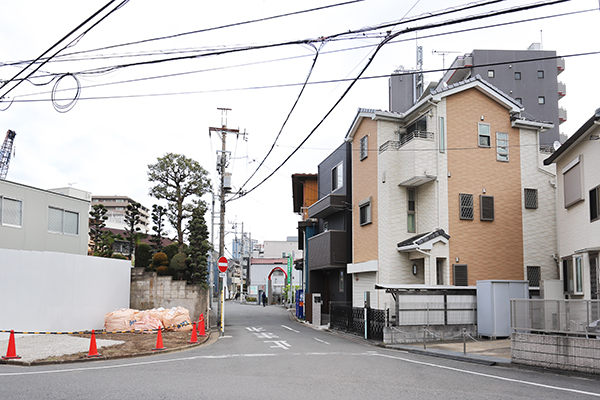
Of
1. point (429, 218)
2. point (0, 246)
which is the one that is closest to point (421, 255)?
point (429, 218)

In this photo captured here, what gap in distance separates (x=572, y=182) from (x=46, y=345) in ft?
58.5

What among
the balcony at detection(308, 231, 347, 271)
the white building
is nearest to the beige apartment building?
the balcony at detection(308, 231, 347, 271)

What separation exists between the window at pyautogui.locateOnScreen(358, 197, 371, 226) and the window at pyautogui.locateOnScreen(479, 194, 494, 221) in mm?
5113

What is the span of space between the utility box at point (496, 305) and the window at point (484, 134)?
23.5 feet

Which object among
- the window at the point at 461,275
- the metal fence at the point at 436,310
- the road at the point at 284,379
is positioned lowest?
the road at the point at 284,379

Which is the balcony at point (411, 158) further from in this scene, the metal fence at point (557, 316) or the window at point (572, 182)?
the metal fence at point (557, 316)

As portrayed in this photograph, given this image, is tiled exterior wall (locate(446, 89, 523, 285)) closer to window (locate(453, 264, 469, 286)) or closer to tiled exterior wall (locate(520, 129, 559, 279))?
window (locate(453, 264, 469, 286))

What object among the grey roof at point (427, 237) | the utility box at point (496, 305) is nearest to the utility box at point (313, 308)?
the grey roof at point (427, 237)

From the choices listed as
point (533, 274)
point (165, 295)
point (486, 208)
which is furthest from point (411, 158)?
point (165, 295)

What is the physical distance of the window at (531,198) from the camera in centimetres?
2311

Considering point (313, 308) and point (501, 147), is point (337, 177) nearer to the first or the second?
point (313, 308)

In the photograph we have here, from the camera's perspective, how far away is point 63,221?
23.4 metres

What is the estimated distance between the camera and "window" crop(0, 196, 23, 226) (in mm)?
19969

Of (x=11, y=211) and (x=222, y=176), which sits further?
(x=222, y=176)
